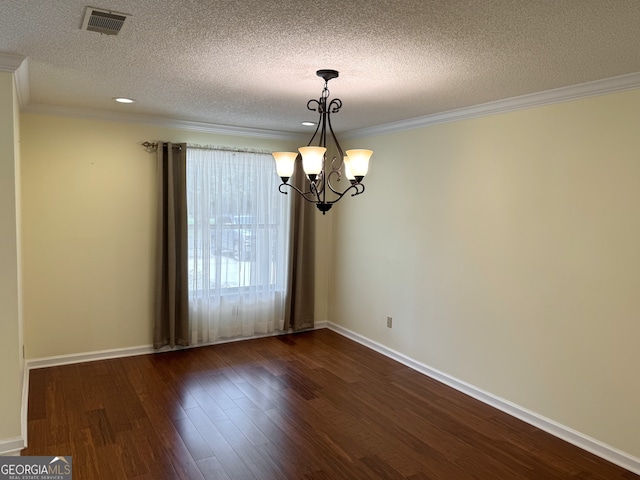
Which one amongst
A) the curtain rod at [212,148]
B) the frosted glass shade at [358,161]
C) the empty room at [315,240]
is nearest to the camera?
the empty room at [315,240]

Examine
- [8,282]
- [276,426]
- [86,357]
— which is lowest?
[276,426]

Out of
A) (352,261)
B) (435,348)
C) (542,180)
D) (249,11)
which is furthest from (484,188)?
(249,11)

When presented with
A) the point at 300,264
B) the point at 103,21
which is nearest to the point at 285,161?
the point at 103,21

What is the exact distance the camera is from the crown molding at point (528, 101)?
9.30ft

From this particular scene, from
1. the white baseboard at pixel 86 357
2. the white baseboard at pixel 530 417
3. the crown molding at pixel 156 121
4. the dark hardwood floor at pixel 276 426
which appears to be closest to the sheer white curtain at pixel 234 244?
the crown molding at pixel 156 121

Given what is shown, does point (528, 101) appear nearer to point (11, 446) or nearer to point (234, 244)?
point (234, 244)

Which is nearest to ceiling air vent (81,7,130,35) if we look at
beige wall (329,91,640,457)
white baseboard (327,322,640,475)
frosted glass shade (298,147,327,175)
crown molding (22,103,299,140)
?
frosted glass shade (298,147,327,175)

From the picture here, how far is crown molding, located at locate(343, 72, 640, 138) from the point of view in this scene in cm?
284

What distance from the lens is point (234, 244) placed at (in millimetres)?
5109

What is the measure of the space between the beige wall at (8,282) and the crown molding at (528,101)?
10.6 ft

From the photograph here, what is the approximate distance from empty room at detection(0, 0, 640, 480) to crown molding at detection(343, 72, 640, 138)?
0.06 feet

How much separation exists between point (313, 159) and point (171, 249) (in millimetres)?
2491

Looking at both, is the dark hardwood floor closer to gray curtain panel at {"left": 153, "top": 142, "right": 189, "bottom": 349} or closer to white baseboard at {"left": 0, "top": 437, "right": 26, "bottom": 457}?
white baseboard at {"left": 0, "top": 437, "right": 26, "bottom": 457}

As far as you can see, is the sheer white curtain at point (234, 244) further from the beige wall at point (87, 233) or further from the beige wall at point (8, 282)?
the beige wall at point (8, 282)
